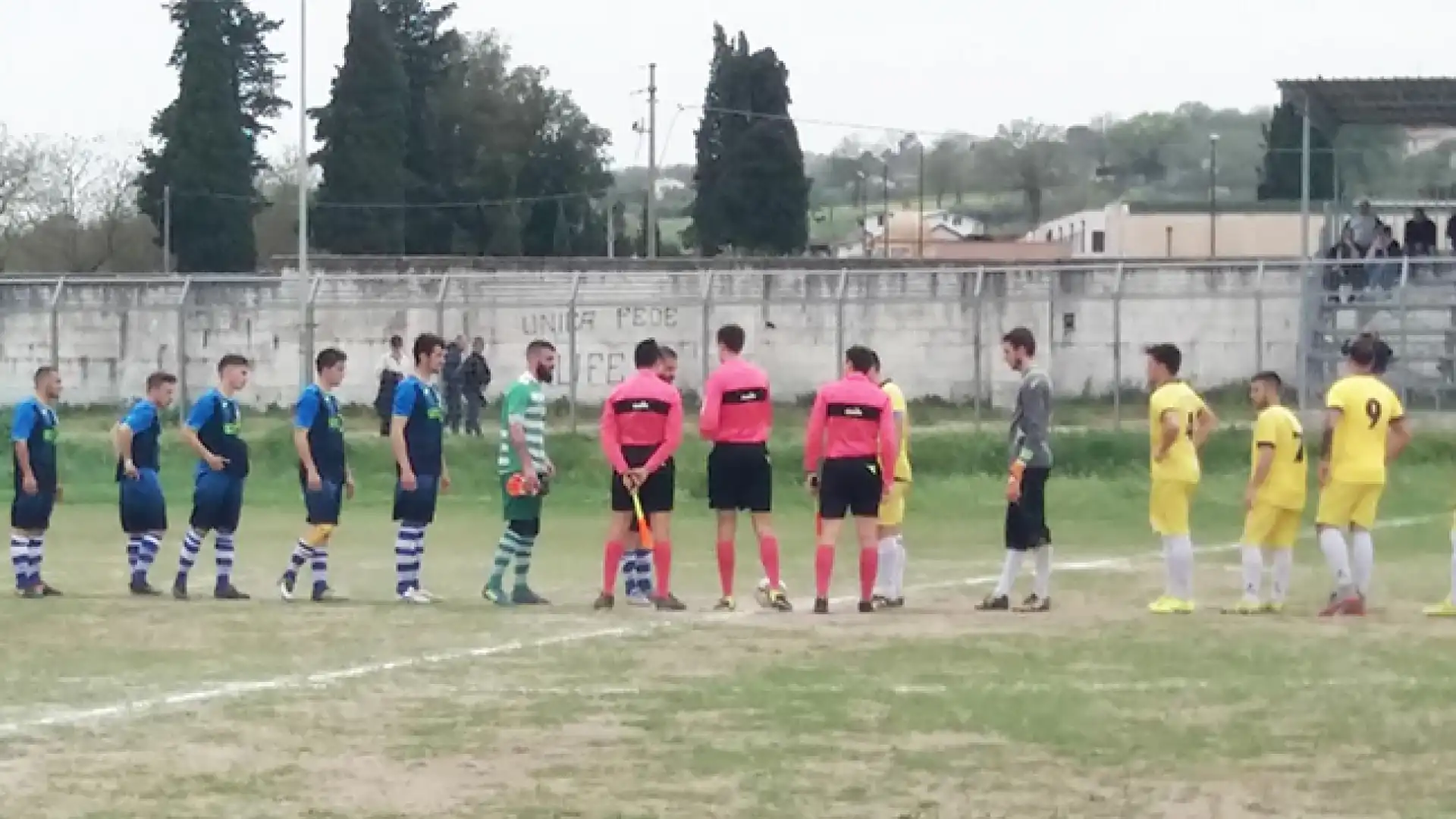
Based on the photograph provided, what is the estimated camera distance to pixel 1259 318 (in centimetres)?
3600

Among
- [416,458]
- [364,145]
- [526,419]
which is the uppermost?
[364,145]

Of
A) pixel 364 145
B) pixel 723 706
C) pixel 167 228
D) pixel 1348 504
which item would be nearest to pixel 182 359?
pixel 1348 504

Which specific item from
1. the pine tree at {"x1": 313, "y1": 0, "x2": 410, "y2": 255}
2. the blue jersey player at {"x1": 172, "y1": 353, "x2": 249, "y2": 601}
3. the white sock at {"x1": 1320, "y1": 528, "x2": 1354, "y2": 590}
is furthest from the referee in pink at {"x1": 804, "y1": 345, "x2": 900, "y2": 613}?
the pine tree at {"x1": 313, "y1": 0, "x2": 410, "y2": 255}

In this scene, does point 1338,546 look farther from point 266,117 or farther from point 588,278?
point 266,117

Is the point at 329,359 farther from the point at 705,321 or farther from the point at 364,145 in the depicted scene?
the point at 364,145

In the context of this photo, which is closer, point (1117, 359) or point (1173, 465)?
point (1173, 465)

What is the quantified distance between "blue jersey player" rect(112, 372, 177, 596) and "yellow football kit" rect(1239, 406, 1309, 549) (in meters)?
8.71

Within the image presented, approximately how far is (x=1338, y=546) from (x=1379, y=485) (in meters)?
0.54

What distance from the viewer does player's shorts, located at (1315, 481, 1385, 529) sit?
1612 centimetres

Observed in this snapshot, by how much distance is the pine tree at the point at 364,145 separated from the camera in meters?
78.3

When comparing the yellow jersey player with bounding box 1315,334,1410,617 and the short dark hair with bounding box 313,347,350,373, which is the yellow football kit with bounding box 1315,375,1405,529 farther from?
the short dark hair with bounding box 313,347,350,373

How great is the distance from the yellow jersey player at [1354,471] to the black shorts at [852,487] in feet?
10.6

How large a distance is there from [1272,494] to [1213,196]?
58022 millimetres

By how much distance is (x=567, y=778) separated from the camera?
380 inches
